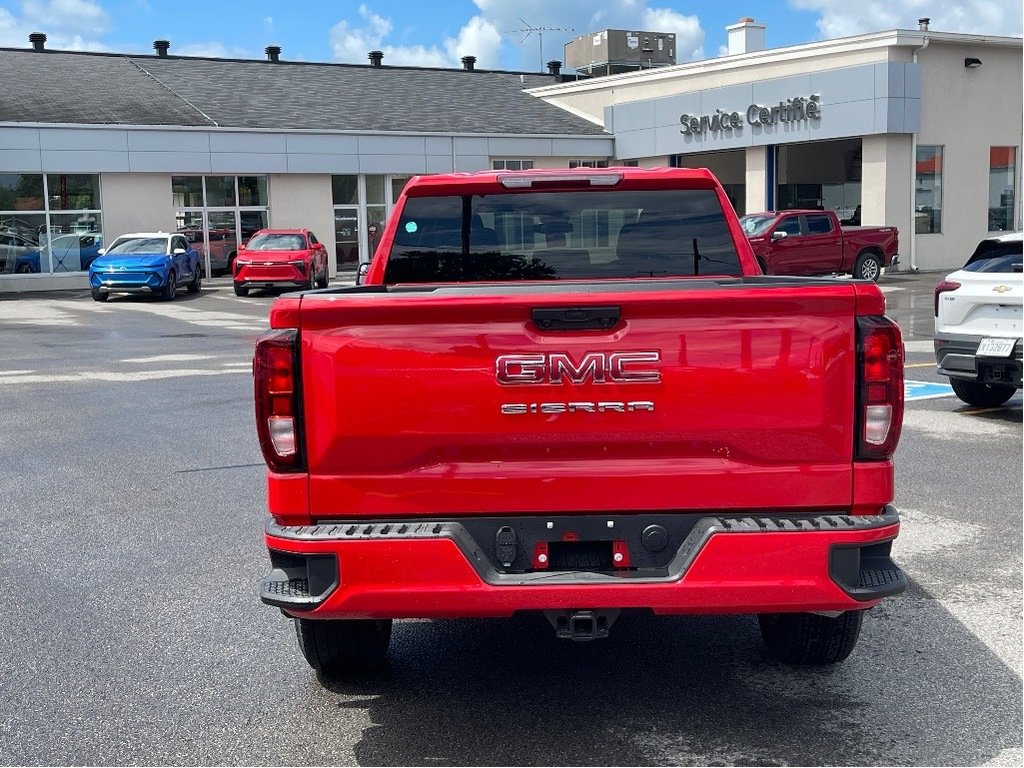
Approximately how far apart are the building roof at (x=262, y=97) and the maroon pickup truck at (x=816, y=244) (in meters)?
15.1

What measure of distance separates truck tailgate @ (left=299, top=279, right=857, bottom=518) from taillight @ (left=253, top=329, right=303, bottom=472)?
0.04 meters

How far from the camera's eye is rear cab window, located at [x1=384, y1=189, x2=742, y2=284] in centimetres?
531

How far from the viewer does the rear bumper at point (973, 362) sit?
1031 centimetres

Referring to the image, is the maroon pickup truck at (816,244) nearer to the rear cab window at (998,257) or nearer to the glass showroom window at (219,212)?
the glass showroom window at (219,212)

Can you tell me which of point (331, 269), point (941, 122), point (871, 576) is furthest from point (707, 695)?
point (331, 269)

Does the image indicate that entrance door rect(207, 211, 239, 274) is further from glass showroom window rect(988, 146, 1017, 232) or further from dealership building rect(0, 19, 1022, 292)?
glass showroom window rect(988, 146, 1017, 232)

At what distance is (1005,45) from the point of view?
3472cm

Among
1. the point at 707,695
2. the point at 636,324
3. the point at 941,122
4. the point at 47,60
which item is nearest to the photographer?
the point at 636,324

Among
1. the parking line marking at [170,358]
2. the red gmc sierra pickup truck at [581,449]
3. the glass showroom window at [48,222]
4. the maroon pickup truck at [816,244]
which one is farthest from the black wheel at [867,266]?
the red gmc sierra pickup truck at [581,449]

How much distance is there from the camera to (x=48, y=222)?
3494 centimetres

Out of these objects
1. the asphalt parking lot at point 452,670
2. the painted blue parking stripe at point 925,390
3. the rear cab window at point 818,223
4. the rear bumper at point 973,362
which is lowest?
the asphalt parking lot at point 452,670

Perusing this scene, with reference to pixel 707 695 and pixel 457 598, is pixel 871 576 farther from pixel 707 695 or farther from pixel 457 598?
pixel 457 598

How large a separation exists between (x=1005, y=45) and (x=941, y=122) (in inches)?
125

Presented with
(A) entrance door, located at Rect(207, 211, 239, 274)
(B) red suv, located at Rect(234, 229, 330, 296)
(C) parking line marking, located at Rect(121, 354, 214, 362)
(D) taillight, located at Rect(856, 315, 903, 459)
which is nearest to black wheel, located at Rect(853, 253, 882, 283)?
(B) red suv, located at Rect(234, 229, 330, 296)
